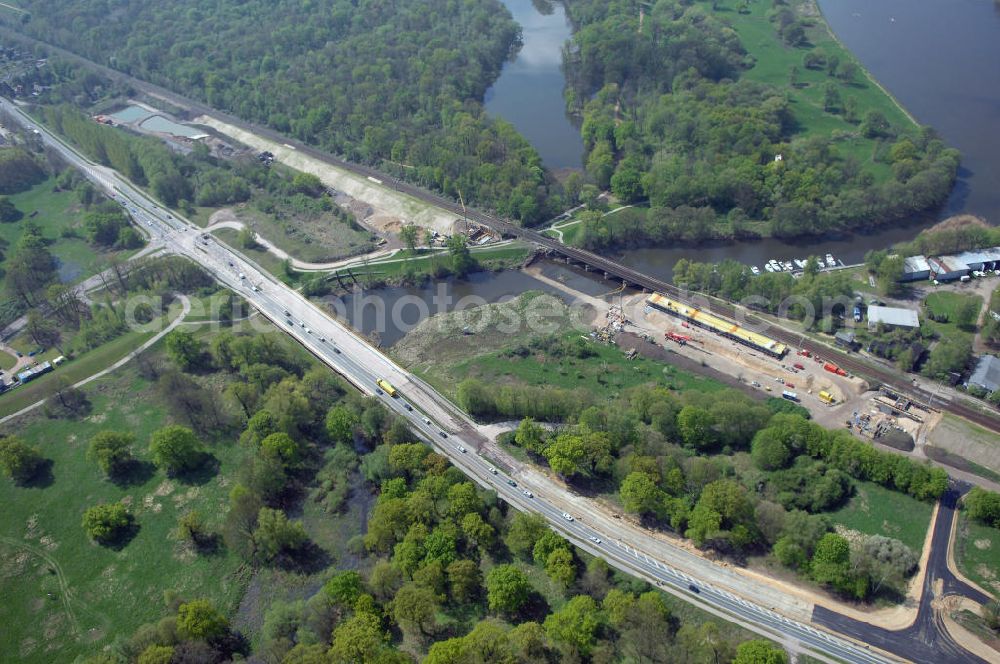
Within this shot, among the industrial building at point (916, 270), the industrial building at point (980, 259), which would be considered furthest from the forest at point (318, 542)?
the industrial building at point (980, 259)

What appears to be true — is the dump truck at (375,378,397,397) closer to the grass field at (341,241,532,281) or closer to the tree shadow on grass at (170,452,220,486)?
the tree shadow on grass at (170,452,220,486)

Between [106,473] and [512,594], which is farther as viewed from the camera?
[106,473]

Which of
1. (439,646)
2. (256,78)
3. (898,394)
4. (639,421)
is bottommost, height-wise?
(439,646)

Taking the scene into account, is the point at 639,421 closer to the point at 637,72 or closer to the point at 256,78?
the point at 637,72

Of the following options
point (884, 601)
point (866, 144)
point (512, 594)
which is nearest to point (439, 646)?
point (512, 594)

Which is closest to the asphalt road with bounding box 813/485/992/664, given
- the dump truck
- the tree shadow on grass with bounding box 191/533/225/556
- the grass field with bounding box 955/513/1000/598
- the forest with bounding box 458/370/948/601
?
the grass field with bounding box 955/513/1000/598

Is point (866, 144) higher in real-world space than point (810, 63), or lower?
lower

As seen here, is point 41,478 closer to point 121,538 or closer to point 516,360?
point 121,538
